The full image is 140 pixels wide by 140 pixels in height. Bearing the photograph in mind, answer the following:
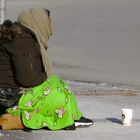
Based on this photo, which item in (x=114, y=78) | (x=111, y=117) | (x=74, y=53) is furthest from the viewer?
(x=74, y=53)

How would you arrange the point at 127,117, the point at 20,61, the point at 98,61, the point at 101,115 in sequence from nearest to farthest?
the point at 20,61 < the point at 127,117 < the point at 101,115 < the point at 98,61

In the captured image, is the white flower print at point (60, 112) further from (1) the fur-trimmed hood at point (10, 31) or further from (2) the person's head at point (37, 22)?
(1) the fur-trimmed hood at point (10, 31)

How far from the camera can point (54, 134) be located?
243 inches

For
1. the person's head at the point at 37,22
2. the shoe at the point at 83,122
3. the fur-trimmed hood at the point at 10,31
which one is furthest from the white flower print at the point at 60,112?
the fur-trimmed hood at the point at 10,31

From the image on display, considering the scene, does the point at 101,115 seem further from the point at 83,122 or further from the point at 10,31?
the point at 10,31

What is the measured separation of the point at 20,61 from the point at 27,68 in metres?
0.09

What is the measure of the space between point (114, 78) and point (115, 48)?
376cm

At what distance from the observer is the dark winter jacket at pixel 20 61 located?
20.1 feet

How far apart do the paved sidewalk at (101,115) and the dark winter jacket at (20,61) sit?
0.47m

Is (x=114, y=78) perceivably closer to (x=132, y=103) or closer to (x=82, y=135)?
(x=132, y=103)

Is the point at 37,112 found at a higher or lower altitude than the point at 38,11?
lower

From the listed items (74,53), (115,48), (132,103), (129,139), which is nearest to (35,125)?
(129,139)

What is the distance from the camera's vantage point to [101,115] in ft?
24.0

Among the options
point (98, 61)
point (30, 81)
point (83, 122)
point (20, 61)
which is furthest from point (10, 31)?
point (98, 61)
